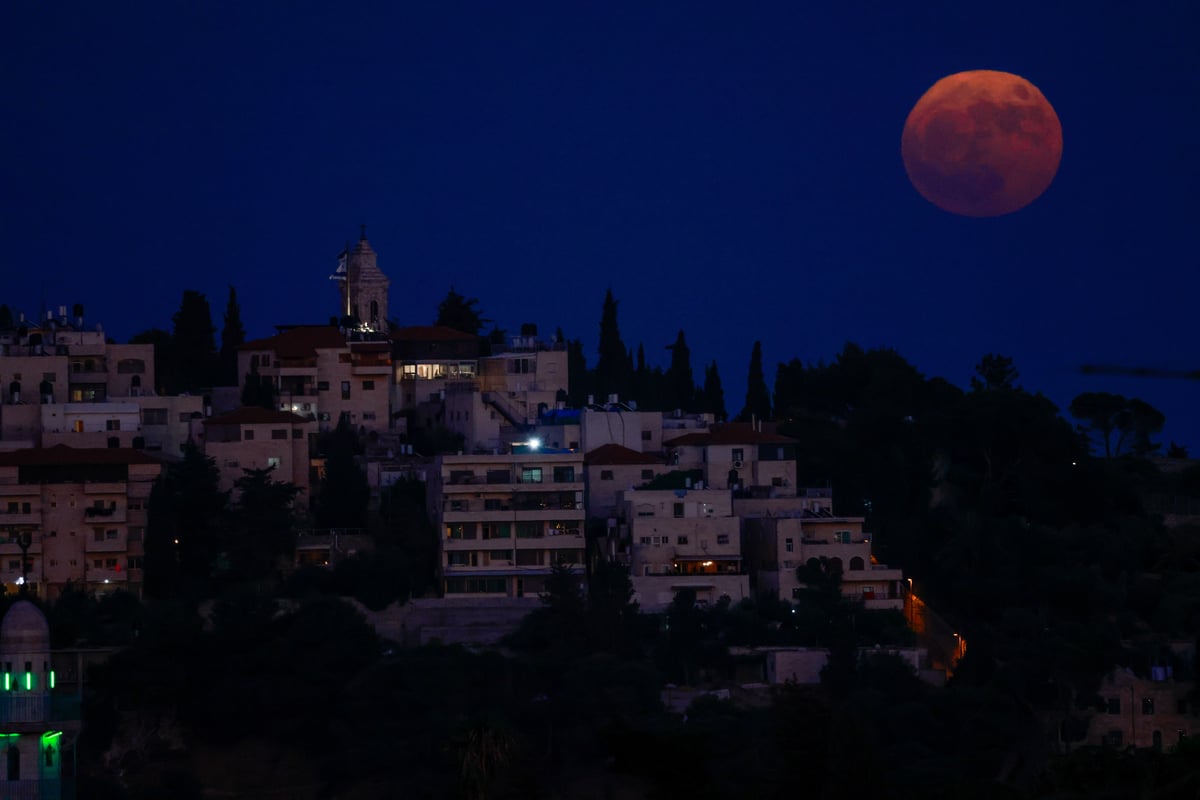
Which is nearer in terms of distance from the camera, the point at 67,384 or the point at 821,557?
the point at 821,557

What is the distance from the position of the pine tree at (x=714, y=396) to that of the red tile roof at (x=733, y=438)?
28.7 feet

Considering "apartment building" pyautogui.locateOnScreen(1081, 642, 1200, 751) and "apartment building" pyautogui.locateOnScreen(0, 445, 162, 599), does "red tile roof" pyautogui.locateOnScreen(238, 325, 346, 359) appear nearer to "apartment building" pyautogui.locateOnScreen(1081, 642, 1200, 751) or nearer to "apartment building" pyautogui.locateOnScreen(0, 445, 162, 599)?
"apartment building" pyautogui.locateOnScreen(0, 445, 162, 599)

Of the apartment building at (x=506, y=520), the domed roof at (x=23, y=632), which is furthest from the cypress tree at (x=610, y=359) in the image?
the domed roof at (x=23, y=632)

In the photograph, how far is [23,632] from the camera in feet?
107

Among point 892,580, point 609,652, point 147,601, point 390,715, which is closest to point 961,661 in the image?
point 892,580

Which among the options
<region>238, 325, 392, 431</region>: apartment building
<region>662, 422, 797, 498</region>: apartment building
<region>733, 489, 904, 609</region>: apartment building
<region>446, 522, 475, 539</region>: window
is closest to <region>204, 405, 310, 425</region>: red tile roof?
<region>238, 325, 392, 431</region>: apartment building

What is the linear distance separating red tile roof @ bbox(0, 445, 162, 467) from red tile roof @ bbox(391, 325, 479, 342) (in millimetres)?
9982

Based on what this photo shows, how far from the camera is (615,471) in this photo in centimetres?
5575

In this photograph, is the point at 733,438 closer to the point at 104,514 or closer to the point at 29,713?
the point at 104,514

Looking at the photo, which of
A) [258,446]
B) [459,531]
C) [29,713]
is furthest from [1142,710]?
[29,713]

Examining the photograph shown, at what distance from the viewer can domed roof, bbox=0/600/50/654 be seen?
107ft

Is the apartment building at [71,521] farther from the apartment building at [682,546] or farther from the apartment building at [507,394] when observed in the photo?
the apartment building at [682,546]

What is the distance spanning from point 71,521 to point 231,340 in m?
13.3

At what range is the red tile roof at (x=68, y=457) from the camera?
175 ft
